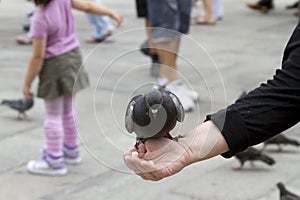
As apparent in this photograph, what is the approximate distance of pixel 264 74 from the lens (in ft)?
28.6

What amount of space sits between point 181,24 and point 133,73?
5.08 metres

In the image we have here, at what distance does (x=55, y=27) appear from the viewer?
5316mm

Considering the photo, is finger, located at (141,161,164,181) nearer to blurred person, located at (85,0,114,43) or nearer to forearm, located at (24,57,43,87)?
forearm, located at (24,57,43,87)

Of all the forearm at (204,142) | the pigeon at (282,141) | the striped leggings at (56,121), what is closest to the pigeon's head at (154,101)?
the forearm at (204,142)

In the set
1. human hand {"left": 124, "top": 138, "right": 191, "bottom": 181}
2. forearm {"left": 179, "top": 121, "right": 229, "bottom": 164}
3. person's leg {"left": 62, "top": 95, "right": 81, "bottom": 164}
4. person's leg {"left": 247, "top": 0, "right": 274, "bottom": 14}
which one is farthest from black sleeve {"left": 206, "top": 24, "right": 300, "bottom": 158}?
person's leg {"left": 247, "top": 0, "right": 274, "bottom": 14}

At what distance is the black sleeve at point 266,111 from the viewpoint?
2.21 metres

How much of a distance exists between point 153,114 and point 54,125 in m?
3.69

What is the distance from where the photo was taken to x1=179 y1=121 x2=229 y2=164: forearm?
2250mm

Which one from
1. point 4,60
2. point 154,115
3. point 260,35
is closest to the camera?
point 154,115

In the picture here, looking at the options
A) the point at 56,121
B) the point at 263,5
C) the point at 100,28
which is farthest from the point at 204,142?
the point at 263,5

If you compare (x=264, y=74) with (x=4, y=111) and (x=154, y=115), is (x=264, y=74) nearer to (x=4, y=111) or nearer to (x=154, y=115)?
(x=4, y=111)

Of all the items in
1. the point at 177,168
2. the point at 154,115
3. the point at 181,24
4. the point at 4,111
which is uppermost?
the point at 154,115

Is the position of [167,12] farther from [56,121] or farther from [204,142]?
[204,142]

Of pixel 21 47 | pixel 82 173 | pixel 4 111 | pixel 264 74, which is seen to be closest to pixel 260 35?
pixel 264 74
